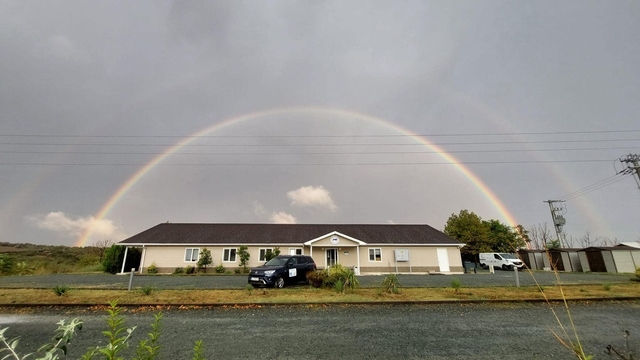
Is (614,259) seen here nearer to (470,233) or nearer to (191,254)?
(470,233)

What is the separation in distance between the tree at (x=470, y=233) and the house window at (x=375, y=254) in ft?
65.3

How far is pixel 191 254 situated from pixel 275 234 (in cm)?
873

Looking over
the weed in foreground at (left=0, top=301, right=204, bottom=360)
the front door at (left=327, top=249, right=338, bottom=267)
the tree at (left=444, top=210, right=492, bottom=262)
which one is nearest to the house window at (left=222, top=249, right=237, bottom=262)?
the front door at (left=327, top=249, right=338, bottom=267)

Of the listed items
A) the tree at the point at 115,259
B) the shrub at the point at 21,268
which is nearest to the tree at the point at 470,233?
the tree at the point at 115,259

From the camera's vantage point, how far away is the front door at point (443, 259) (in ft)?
99.6

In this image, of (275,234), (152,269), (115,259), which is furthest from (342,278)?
(115,259)

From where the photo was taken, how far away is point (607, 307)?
11.6 m

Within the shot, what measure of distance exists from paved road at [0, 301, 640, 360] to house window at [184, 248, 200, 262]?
19.4 metres

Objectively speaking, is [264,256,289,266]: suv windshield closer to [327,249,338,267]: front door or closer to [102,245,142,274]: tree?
[327,249,338,267]: front door

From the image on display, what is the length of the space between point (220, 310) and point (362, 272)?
20.8 m

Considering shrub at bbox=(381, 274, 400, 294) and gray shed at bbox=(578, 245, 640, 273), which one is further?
gray shed at bbox=(578, 245, 640, 273)

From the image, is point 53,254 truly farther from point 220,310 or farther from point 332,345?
point 332,345

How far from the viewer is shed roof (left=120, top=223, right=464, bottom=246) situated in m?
30.9

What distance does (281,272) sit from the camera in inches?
648
